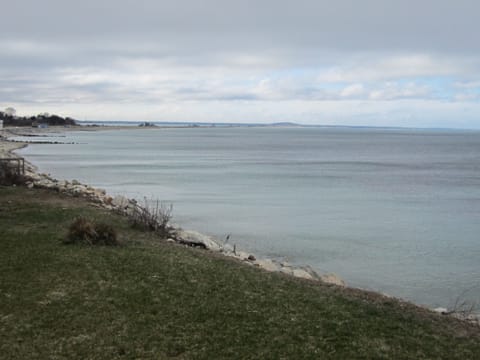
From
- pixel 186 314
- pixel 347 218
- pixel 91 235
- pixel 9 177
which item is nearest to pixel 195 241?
pixel 91 235

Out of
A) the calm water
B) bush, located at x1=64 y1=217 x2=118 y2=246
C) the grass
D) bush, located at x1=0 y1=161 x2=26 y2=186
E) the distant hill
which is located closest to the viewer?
the grass

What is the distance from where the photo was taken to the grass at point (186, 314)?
5.63 metres

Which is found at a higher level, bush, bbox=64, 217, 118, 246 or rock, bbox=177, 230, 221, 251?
bush, bbox=64, 217, 118, 246

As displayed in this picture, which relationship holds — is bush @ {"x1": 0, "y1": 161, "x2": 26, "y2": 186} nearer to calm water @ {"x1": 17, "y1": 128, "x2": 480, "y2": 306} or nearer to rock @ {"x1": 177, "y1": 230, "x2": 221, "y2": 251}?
calm water @ {"x1": 17, "y1": 128, "x2": 480, "y2": 306}

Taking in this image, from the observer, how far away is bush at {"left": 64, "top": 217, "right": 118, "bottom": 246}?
33.7 feet

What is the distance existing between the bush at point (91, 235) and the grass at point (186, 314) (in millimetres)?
422

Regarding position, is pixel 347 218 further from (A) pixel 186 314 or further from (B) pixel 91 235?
(A) pixel 186 314

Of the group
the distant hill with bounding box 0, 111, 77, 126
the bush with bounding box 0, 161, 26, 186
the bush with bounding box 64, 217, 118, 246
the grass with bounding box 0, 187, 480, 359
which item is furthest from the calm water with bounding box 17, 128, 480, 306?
the distant hill with bounding box 0, 111, 77, 126

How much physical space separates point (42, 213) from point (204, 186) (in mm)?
18743

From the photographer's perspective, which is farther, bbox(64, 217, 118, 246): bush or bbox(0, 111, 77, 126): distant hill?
bbox(0, 111, 77, 126): distant hill

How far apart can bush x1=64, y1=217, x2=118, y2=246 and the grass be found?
422 millimetres

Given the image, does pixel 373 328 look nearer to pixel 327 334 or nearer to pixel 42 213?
pixel 327 334

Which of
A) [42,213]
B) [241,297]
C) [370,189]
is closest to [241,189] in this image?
[370,189]

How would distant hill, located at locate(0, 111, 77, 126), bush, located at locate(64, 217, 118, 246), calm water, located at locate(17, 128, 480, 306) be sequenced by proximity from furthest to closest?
distant hill, located at locate(0, 111, 77, 126), calm water, located at locate(17, 128, 480, 306), bush, located at locate(64, 217, 118, 246)
